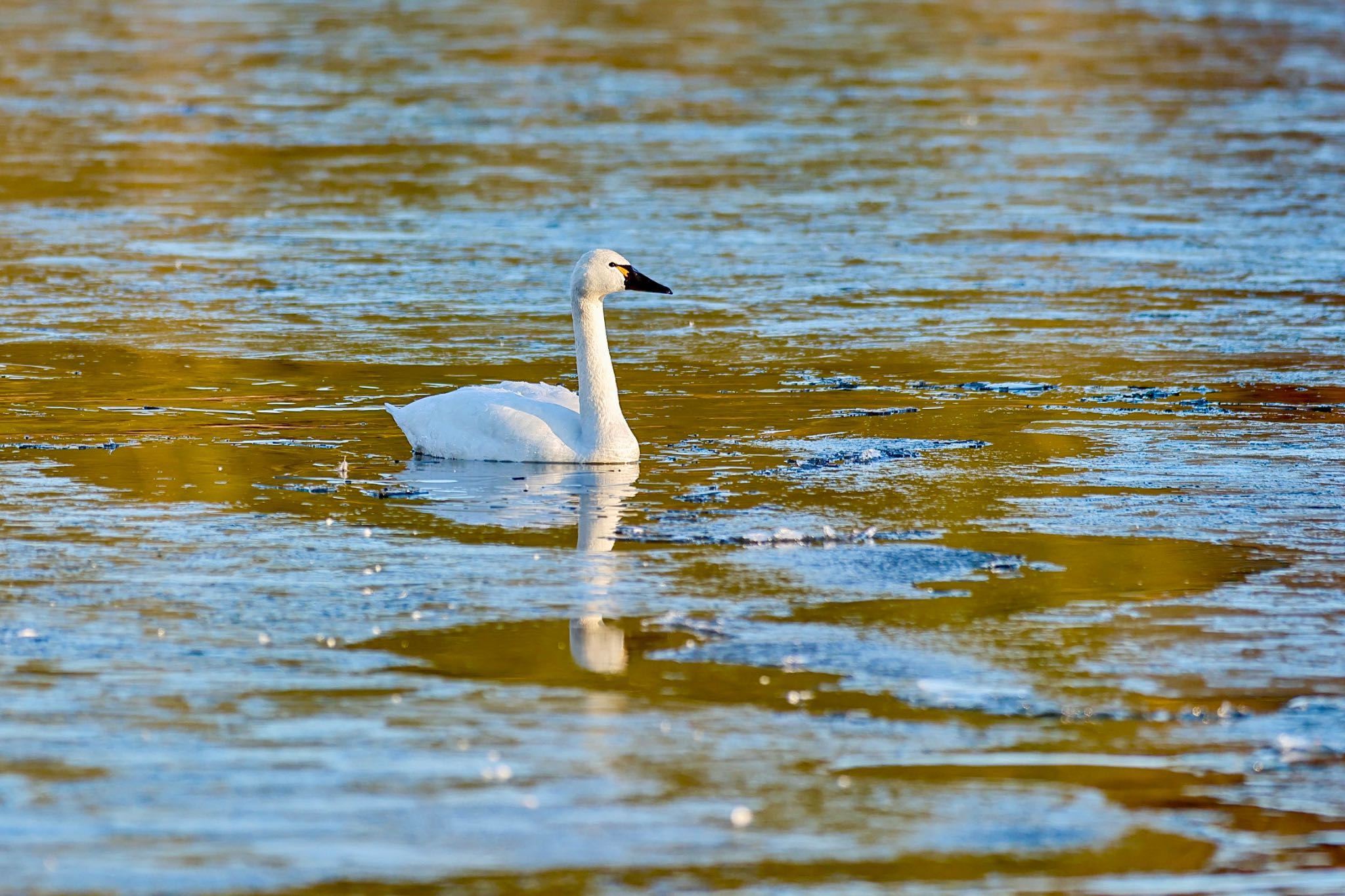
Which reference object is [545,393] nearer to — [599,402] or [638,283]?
[599,402]

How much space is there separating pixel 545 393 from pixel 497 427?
0.49 meters

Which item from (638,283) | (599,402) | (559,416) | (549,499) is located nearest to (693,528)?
(549,499)

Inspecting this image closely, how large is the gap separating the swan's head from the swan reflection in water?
879mm

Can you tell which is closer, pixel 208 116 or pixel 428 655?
pixel 428 655

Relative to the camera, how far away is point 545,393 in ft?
35.2

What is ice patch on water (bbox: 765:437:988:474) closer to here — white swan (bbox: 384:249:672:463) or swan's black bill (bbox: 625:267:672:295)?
white swan (bbox: 384:249:672:463)

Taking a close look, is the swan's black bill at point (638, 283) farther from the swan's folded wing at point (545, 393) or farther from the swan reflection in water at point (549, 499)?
the swan reflection in water at point (549, 499)

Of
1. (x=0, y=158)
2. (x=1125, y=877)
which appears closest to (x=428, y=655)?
(x=1125, y=877)

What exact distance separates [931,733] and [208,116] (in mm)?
20572

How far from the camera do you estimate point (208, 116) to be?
1003 inches

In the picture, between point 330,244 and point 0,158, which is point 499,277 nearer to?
point 330,244

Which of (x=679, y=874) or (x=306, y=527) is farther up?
(x=306, y=527)

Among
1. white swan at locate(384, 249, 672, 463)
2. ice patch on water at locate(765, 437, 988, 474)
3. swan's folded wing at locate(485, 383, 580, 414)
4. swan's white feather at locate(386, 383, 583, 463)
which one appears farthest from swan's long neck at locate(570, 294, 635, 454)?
ice patch on water at locate(765, 437, 988, 474)

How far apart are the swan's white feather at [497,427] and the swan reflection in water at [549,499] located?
0.20ft
